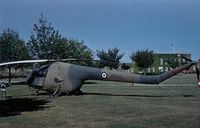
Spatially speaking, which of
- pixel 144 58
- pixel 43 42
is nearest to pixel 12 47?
pixel 43 42

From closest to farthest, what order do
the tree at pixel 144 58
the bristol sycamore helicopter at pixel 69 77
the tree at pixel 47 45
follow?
the bristol sycamore helicopter at pixel 69 77 < the tree at pixel 47 45 < the tree at pixel 144 58

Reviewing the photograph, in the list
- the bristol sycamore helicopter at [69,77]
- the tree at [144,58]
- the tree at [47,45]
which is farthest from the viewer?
the tree at [144,58]

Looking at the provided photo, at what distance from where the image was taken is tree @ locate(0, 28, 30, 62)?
2102 inches

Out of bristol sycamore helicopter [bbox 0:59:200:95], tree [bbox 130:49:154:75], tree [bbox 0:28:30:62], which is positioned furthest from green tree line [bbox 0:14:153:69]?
tree [bbox 130:49:154:75]

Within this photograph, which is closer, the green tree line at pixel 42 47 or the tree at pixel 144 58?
the green tree line at pixel 42 47

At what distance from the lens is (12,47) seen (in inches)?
2242

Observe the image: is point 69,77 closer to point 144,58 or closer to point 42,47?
point 42,47

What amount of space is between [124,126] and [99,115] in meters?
2.71

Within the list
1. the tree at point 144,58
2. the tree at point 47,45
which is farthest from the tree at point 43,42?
the tree at point 144,58

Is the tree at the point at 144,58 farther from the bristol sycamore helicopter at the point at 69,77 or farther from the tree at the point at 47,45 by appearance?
the bristol sycamore helicopter at the point at 69,77

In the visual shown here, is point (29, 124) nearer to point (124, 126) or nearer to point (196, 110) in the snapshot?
point (124, 126)

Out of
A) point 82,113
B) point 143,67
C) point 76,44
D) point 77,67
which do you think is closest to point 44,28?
point 76,44

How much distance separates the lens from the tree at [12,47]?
53400 mm

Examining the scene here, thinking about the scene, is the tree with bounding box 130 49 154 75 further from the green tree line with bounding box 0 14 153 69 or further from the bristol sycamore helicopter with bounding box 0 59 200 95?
the bristol sycamore helicopter with bounding box 0 59 200 95
